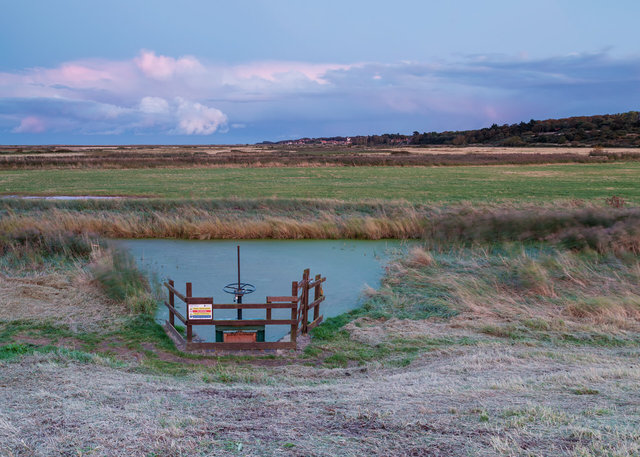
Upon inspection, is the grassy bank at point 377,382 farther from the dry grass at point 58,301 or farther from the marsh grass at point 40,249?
the marsh grass at point 40,249

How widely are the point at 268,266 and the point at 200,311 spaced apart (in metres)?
7.69

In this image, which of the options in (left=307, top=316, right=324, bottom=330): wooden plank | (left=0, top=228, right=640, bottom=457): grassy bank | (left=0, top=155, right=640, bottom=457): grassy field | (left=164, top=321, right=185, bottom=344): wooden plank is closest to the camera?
(left=0, top=228, right=640, bottom=457): grassy bank

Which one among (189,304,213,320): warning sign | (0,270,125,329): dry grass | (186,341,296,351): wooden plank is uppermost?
(189,304,213,320): warning sign

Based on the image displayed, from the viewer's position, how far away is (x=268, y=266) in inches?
690

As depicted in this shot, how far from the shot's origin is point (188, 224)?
888 inches

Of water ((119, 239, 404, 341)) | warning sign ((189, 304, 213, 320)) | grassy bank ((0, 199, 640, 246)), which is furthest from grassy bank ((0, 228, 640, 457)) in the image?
grassy bank ((0, 199, 640, 246))

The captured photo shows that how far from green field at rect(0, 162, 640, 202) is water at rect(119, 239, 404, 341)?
1298 centimetres

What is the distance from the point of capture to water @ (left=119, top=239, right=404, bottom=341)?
13.6 m

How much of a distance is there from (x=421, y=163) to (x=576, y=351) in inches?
2413

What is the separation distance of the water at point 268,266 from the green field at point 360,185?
42.6 feet

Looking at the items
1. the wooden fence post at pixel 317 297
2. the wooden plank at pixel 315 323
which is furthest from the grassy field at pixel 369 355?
the wooden fence post at pixel 317 297

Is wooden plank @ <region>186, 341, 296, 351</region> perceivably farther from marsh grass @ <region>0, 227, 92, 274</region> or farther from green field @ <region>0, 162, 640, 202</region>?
green field @ <region>0, 162, 640, 202</region>

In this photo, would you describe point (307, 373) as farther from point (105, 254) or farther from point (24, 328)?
point (105, 254)

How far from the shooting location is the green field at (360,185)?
35719 mm
